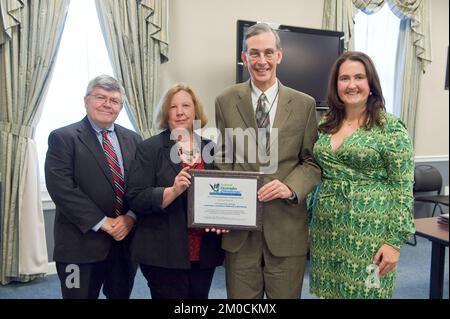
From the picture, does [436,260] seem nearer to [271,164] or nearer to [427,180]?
[271,164]

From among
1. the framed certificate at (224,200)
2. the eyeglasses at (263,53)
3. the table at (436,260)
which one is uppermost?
the eyeglasses at (263,53)

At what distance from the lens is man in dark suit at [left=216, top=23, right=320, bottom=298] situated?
1673 mm

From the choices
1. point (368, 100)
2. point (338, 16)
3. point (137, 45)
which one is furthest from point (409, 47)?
point (368, 100)

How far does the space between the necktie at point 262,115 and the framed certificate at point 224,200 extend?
0.22m

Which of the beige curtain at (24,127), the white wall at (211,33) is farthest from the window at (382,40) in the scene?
the beige curtain at (24,127)

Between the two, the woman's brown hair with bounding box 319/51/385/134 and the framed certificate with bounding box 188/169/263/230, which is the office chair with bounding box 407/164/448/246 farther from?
the framed certificate with bounding box 188/169/263/230

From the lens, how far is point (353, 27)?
438 centimetres

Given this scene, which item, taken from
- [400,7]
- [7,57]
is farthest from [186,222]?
[400,7]

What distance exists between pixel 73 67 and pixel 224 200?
2.41 metres

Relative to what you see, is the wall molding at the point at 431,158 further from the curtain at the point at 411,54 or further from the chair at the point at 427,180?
the chair at the point at 427,180

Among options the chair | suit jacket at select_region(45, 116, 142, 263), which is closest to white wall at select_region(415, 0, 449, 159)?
the chair

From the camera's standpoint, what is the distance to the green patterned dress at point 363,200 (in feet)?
5.25

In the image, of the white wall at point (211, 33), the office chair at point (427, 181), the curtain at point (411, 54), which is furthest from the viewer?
the curtain at point (411, 54)

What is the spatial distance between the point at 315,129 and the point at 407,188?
Answer: 0.43 metres
